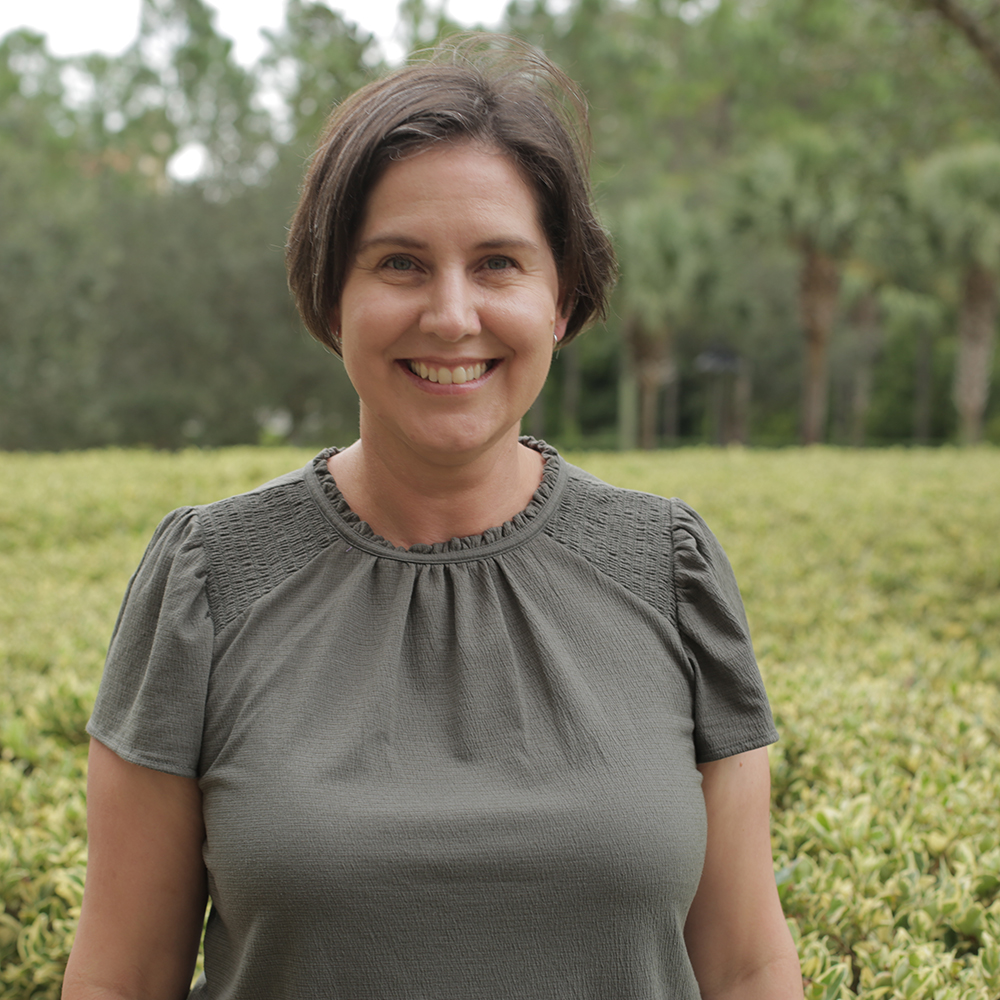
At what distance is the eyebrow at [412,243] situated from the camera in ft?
4.69

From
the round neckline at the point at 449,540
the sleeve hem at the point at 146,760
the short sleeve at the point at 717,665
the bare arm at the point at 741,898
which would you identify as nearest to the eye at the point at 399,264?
the round neckline at the point at 449,540

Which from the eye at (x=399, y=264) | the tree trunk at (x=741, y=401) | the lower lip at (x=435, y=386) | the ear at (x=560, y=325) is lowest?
the tree trunk at (x=741, y=401)

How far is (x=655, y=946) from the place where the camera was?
1.44 m

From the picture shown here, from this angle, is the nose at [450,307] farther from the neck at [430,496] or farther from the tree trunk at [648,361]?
the tree trunk at [648,361]

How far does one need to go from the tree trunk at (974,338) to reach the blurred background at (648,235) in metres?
0.06

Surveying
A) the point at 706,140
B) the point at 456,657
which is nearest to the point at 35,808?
the point at 456,657

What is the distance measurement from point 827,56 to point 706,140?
2857 cm

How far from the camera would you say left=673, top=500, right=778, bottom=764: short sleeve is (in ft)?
5.00

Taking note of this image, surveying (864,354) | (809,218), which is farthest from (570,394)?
(809,218)

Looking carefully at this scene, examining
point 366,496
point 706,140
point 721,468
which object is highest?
point 706,140

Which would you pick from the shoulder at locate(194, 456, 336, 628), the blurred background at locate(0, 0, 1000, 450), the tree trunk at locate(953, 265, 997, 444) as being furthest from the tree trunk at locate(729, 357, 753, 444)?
the shoulder at locate(194, 456, 336, 628)

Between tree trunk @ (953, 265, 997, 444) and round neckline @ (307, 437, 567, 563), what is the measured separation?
937 inches

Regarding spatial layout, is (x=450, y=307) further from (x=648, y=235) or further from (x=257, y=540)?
(x=648, y=235)

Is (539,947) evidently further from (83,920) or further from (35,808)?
(35,808)
